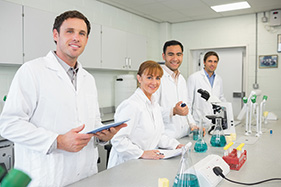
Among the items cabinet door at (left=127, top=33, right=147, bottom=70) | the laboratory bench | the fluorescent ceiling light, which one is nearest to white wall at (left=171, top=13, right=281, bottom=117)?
the fluorescent ceiling light

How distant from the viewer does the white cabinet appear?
3750mm

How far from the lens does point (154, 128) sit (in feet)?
5.86

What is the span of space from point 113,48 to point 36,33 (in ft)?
4.33

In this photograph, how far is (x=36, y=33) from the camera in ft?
9.05

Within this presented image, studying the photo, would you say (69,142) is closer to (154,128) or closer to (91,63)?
(154,128)

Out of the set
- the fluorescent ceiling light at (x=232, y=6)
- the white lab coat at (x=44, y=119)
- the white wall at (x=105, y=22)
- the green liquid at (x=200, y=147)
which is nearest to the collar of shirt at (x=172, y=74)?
the green liquid at (x=200, y=147)

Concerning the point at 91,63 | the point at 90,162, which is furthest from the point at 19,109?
the point at 91,63

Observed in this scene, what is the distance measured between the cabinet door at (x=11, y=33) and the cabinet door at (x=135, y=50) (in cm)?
190

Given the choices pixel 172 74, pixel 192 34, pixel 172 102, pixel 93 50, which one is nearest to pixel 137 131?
pixel 172 102

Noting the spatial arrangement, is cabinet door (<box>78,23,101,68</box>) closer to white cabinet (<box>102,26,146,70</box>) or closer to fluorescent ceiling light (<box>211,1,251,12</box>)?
white cabinet (<box>102,26,146,70</box>)

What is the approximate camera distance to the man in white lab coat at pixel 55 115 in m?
1.24

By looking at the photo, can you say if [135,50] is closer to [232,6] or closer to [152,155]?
[232,6]

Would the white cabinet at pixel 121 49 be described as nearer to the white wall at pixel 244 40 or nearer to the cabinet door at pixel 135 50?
the cabinet door at pixel 135 50

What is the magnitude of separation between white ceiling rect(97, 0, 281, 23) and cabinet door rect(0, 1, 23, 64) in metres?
1.69
